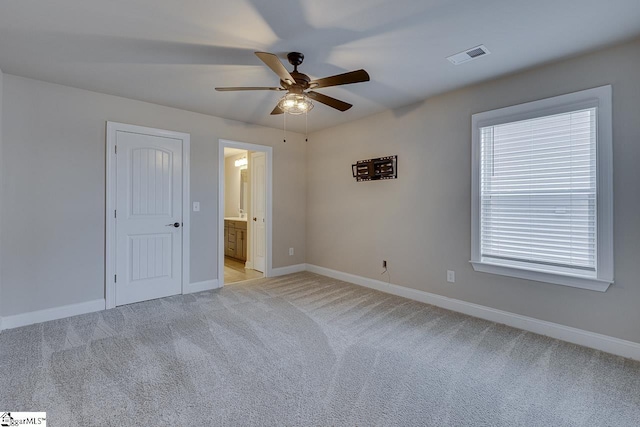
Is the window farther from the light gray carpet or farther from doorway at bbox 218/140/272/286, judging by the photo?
doorway at bbox 218/140/272/286

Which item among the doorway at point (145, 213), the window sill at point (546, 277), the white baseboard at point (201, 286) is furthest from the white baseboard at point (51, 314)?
the window sill at point (546, 277)

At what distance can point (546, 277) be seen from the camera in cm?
271

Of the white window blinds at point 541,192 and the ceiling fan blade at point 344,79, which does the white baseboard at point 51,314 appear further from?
the white window blinds at point 541,192

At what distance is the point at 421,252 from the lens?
3.70 metres

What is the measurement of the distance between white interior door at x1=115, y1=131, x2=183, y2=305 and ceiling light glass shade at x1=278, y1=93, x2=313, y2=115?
210 cm

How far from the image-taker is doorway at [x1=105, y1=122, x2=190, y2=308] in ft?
11.4

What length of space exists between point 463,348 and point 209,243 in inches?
133

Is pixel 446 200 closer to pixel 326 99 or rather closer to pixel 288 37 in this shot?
pixel 326 99

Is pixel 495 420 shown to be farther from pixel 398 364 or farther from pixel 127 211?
pixel 127 211

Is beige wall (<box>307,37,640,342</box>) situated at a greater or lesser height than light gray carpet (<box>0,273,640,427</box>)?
greater

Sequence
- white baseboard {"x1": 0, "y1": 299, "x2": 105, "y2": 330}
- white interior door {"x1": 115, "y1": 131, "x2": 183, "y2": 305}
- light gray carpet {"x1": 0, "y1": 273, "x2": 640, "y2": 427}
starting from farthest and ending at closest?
1. white interior door {"x1": 115, "y1": 131, "x2": 183, "y2": 305}
2. white baseboard {"x1": 0, "y1": 299, "x2": 105, "y2": 330}
3. light gray carpet {"x1": 0, "y1": 273, "x2": 640, "y2": 427}

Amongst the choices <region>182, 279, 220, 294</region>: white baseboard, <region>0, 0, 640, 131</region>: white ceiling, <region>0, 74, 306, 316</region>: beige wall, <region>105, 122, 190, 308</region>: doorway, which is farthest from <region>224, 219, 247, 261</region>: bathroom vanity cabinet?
<region>0, 0, 640, 131</region>: white ceiling

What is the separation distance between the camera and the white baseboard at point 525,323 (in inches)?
93.2

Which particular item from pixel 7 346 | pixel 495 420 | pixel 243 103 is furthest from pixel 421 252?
pixel 7 346
